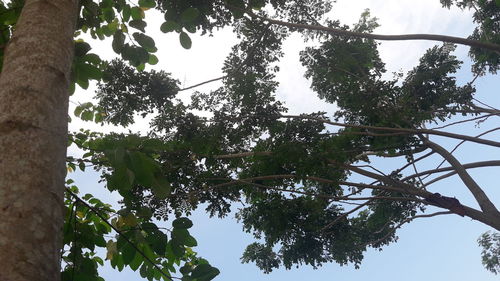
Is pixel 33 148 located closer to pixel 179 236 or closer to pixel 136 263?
pixel 179 236

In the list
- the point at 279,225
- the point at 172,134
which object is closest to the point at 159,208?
the point at 172,134

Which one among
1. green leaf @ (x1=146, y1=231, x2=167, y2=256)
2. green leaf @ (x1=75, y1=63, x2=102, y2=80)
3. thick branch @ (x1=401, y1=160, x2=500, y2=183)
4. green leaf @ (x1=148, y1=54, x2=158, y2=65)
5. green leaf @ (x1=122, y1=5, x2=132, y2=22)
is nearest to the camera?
green leaf @ (x1=146, y1=231, x2=167, y2=256)

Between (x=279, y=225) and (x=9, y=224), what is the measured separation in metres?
8.74

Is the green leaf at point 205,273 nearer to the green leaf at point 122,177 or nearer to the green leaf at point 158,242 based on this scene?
the green leaf at point 158,242

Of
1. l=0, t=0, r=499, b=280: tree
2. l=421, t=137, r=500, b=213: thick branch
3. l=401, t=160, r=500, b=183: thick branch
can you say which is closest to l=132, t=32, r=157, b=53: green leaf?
l=0, t=0, r=499, b=280: tree

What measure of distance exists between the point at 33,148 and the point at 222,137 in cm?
737

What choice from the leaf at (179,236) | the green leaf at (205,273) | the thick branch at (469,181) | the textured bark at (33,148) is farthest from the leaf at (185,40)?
the thick branch at (469,181)

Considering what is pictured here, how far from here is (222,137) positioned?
27.7ft

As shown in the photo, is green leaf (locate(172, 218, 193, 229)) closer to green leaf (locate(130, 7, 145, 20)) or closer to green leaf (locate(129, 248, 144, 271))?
green leaf (locate(129, 248, 144, 271))

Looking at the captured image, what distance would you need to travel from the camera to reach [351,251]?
39.7 ft

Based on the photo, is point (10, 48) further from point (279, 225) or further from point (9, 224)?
point (279, 225)

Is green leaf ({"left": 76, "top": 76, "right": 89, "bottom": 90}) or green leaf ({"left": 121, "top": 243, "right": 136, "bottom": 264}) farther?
green leaf ({"left": 76, "top": 76, "right": 89, "bottom": 90})

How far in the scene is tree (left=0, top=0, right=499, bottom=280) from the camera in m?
1.18

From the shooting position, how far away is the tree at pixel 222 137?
1.18 m
